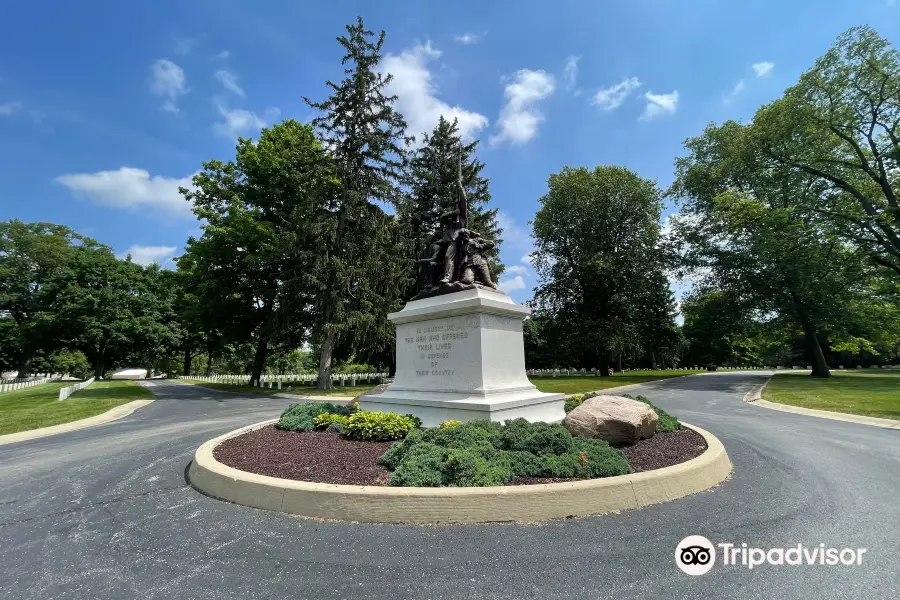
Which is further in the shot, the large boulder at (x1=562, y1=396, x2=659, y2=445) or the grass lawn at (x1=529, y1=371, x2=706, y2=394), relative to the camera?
the grass lawn at (x1=529, y1=371, x2=706, y2=394)

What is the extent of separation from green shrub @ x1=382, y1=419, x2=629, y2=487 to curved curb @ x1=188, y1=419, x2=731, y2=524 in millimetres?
433

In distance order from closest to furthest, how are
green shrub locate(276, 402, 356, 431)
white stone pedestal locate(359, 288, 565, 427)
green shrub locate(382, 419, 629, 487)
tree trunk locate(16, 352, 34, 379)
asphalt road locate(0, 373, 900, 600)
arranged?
asphalt road locate(0, 373, 900, 600) < green shrub locate(382, 419, 629, 487) < white stone pedestal locate(359, 288, 565, 427) < green shrub locate(276, 402, 356, 431) < tree trunk locate(16, 352, 34, 379)

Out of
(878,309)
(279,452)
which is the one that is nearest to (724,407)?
(279,452)

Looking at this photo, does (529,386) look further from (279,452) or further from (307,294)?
(307,294)

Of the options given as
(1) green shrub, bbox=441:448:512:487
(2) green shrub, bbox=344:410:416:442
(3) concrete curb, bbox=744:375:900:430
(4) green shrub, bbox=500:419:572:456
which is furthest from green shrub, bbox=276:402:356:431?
(3) concrete curb, bbox=744:375:900:430

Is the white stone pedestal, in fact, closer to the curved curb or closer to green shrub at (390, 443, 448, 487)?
green shrub at (390, 443, 448, 487)

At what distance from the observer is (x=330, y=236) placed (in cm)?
2461

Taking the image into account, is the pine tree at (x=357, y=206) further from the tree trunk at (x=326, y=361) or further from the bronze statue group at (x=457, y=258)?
the bronze statue group at (x=457, y=258)

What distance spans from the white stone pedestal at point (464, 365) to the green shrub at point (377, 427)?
743mm

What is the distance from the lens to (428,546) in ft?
11.4

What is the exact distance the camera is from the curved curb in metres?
3.98

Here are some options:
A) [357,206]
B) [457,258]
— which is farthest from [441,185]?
[457,258]

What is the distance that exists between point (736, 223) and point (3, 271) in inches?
2878

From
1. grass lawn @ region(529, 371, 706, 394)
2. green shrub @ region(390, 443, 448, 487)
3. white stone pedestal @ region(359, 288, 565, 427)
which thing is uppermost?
white stone pedestal @ region(359, 288, 565, 427)
